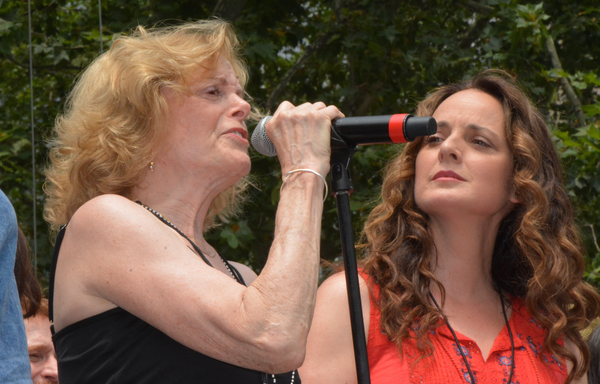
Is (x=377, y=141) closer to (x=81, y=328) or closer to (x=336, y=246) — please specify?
(x=81, y=328)

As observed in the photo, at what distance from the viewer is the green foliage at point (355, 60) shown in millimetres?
4453

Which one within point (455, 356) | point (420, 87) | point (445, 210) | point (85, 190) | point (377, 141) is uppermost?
point (377, 141)

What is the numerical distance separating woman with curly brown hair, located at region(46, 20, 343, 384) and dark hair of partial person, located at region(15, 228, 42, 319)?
0.47 ft

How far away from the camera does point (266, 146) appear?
6.06 ft

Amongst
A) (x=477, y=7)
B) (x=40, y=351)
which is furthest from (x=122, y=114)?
(x=477, y=7)

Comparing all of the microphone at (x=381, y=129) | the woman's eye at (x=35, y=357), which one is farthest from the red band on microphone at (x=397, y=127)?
the woman's eye at (x=35, y=357)

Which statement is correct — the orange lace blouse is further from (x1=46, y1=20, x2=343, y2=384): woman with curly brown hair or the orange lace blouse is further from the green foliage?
the green foliage

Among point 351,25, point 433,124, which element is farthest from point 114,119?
point 351,25

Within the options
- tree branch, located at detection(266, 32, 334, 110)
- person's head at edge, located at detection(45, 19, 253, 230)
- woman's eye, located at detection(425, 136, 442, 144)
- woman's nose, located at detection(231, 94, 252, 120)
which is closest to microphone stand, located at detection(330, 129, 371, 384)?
woman's nose, located at detection(231, 94, 252, 120)

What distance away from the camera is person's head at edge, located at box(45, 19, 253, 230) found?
1.92 metres

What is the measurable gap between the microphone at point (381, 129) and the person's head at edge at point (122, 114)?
1.74ft

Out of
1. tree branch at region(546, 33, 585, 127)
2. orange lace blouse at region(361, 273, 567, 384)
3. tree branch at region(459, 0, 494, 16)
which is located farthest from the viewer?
tree branch at region(459, 0, 494, 16)

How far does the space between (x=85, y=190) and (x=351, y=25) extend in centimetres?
347

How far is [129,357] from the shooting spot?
5.22ft
